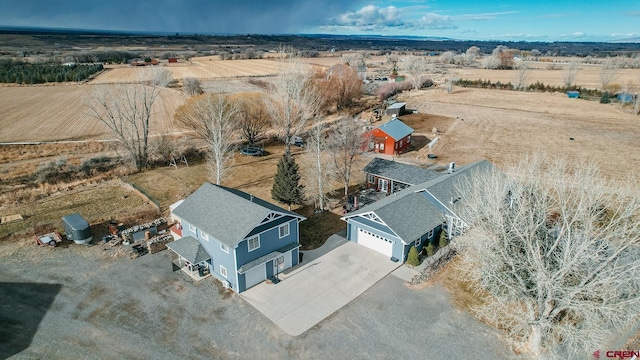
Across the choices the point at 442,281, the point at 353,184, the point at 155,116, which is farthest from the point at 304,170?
the point at 155,116

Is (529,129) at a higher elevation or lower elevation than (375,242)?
higher

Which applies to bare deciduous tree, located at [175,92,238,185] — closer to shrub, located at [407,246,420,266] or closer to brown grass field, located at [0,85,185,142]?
brown grass field, located at [0,85,185,142]

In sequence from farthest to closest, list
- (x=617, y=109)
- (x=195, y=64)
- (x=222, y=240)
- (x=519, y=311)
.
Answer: (x=195, y=64) → (x=617, y=109) → (x=222, y=240) → (x=519, y=311)

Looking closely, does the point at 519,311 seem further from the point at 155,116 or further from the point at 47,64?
the point at 47,64

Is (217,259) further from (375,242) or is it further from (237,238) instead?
(375,242)

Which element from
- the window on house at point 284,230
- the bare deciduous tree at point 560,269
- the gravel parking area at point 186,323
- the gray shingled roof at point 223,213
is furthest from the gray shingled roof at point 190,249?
the bare deciduous tree at point 560,269

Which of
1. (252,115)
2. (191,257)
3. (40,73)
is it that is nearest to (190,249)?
(191,257)

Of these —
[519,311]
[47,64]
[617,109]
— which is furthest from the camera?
[47,64]
